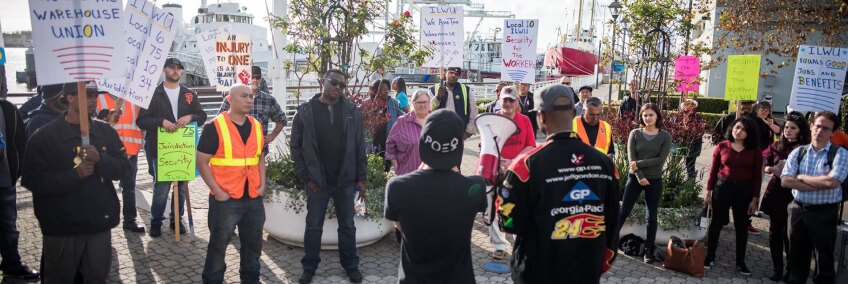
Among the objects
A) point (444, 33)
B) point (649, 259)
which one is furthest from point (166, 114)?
point (649, 259)

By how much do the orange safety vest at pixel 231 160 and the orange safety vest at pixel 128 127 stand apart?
93.0 inches

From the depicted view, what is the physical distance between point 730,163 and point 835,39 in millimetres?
9648

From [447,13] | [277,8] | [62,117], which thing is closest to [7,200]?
[62,117]

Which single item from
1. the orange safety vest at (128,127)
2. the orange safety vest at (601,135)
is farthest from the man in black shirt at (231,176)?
the orange safety vest at (601,135)

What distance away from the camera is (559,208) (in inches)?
118

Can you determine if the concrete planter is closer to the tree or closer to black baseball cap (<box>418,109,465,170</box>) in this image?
the tree

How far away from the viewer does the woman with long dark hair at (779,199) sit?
18.9ft

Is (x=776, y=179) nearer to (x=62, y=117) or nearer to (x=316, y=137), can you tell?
(x=316, y=137)

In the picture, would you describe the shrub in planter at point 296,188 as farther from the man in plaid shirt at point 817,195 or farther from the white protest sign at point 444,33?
the man in plaid shirt at point 817,195

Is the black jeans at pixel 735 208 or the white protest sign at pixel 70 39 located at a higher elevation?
the white protest sign at pixel 70 39

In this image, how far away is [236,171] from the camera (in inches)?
185

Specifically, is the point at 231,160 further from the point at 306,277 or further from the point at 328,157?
the point at 306,277

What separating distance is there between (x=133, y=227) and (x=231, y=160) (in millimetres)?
2708

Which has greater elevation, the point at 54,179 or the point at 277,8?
the point at 277,8
